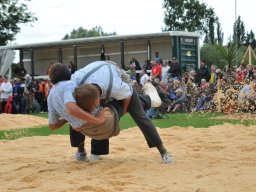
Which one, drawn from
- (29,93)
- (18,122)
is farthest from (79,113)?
(29,93)

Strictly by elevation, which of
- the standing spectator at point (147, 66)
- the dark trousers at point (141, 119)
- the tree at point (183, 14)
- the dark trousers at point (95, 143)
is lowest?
the dark trousers at point (95, 143)

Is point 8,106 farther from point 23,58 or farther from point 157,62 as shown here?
point 157,62

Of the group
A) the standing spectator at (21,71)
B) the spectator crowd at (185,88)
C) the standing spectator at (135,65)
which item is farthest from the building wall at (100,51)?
the standing spectator at (135,65)

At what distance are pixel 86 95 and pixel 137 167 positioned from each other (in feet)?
3.60

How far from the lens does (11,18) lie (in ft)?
147

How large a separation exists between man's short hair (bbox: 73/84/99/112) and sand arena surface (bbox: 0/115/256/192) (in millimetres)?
780

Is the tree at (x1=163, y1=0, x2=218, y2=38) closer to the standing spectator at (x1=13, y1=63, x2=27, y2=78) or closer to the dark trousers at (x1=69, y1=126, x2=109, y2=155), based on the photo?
the standing spectator at (x1=13, y1=63, x2=27, y2=78)

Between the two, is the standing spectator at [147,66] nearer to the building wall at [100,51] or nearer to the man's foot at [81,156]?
the building wall at [100,51]

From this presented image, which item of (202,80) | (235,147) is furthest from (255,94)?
(235,147)

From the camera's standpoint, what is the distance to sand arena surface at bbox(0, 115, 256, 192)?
5617 mm

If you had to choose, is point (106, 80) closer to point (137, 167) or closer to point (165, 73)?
point (137, 167)

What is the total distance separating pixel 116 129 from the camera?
6.77 m

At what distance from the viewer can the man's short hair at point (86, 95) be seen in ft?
21.0

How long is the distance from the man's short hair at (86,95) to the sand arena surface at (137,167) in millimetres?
780
